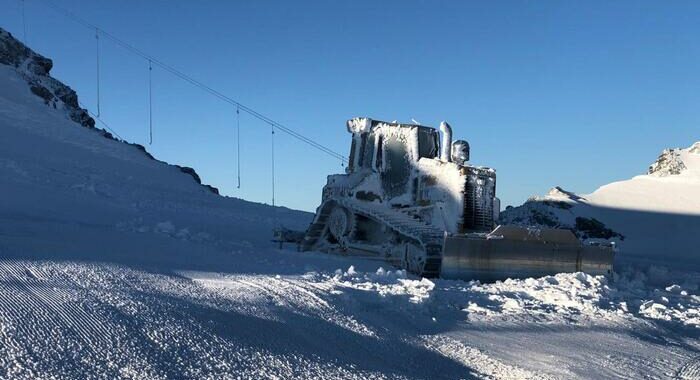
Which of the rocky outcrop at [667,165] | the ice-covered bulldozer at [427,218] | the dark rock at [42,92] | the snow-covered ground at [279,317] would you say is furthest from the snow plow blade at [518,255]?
the rocky outcrop at [667,165]

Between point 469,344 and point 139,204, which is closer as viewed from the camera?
point 469,344

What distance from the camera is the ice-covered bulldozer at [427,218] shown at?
11.2 meters

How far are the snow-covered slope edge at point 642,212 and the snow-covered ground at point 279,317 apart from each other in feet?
48.8

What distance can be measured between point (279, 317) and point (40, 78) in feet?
117

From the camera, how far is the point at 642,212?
110ft

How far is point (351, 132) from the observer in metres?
15.6

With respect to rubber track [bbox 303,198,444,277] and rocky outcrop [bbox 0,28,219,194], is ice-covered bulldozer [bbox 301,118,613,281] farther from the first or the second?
rocky outcrop [bbox 0,28,219,194]

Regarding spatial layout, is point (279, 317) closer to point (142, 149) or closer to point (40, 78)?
Answer: point (142, 149)

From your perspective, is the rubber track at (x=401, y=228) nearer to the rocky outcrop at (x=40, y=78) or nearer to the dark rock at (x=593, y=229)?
the dark rock at (x=593, y=229)

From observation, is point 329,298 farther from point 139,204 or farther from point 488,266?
point 139,204

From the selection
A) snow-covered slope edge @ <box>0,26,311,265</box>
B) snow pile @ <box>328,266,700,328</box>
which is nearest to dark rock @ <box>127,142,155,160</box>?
snow-covered slope edge @ <box>0,26,311,265</box>

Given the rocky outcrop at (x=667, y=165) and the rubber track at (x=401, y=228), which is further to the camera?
the rocky outcrop at (x=667, y=165)

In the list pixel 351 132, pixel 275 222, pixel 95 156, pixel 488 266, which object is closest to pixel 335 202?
pixel 351 132

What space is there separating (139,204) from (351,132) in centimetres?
575
